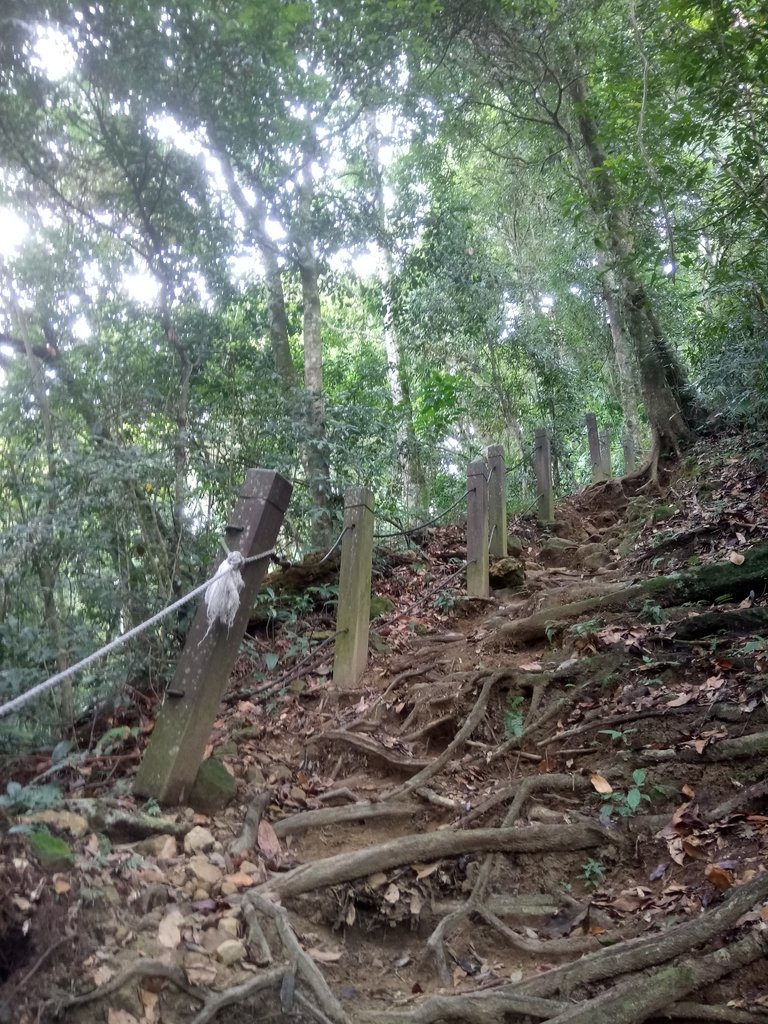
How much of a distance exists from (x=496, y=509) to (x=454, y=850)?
515cm

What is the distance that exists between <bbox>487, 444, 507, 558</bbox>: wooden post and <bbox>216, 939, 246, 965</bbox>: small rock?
5.83m

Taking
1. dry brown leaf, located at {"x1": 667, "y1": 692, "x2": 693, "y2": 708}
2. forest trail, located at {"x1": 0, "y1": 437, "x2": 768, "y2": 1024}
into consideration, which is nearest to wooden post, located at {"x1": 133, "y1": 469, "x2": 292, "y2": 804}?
forest trail, located at {"x1": 0, "y1": 437, "x2": 768, "y2": 1024}

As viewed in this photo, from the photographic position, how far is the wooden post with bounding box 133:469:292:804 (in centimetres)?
371

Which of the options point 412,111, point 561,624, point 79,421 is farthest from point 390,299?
point 561,624

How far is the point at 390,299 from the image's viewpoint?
10.8m

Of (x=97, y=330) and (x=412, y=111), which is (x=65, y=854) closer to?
(x=97, y=330)

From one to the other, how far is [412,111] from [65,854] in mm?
10593

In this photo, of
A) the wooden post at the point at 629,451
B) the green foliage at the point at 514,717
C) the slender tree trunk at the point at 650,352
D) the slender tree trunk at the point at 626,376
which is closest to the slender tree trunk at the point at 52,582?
the green foliage at the point at 514,717

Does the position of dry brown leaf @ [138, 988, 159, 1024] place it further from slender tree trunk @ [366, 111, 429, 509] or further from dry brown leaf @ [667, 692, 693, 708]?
slender tree trunk @ [366, 111, 429, 509]

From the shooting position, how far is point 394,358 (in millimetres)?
14344

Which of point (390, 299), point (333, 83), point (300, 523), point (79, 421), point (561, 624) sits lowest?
point (561, 624)

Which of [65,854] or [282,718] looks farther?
[282,718]

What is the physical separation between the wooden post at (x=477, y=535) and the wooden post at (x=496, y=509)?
0.66 metres

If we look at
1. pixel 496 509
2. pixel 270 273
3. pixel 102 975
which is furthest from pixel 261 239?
pixel 102 975
